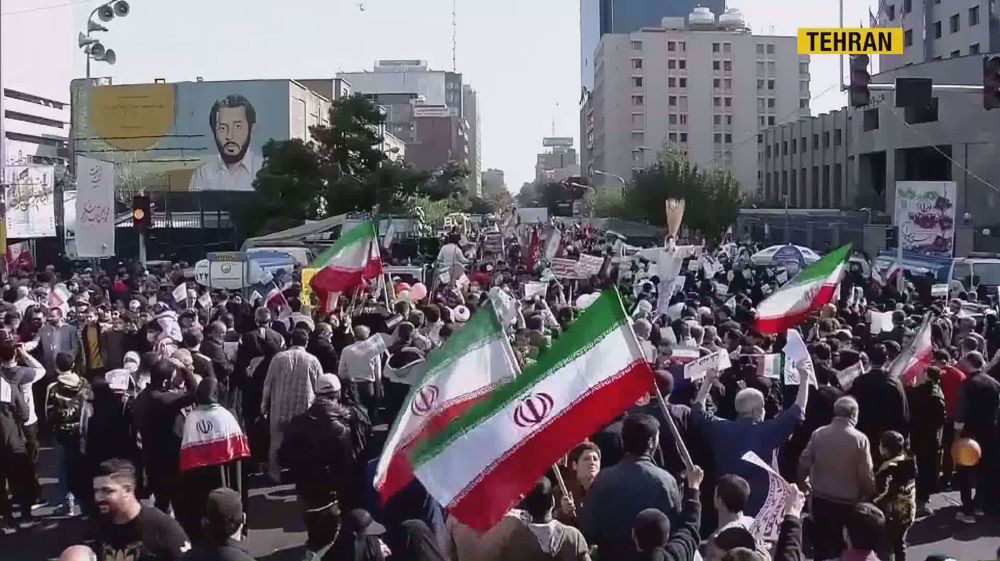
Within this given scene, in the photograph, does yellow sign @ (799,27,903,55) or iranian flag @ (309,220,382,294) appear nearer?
iranian flag @ (309,220,382,294)

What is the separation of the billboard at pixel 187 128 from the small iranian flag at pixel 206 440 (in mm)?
58157

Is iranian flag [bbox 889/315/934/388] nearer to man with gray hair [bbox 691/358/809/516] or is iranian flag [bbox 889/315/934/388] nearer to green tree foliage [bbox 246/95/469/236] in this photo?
man with gray hair [bbox 691/358/809/516]

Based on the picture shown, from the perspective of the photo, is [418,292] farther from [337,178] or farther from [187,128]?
[187,128]

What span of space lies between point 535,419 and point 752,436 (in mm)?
2436

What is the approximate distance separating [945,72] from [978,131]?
3.47 m

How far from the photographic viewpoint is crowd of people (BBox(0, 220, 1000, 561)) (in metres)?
5.55

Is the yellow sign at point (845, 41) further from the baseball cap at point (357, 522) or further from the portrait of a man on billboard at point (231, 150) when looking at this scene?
the portrait of a man on billboard at point (231, 150)

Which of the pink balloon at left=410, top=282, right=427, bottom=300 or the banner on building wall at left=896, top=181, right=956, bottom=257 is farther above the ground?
the banner on building wall at left=896, top=181, right=956, bottom=257

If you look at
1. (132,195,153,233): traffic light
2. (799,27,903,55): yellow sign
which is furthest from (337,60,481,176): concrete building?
(799,27,903,55): yellow sign

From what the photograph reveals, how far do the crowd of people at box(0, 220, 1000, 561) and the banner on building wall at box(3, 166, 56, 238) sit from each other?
12620 mm

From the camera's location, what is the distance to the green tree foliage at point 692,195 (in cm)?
5331

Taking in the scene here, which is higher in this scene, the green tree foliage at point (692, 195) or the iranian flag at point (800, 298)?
the green tree foliage at point (692, 195)

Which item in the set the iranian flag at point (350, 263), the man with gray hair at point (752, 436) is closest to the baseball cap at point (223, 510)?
the man with gray hair at point (752, 436)

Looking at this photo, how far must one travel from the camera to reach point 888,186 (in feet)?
183
